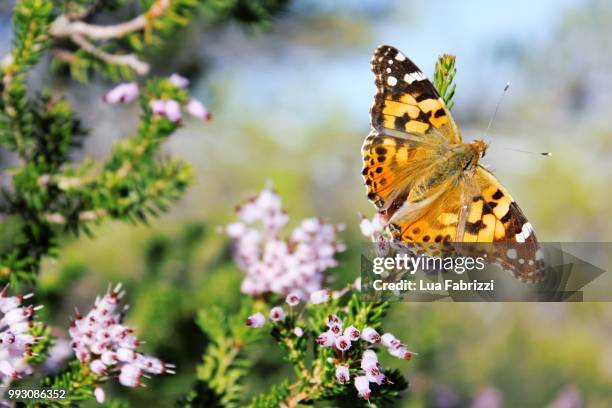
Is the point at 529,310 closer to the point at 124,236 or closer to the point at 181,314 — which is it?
the point at 124,236

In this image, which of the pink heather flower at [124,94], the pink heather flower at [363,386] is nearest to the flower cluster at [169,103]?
the pink heather flower at [124,94]

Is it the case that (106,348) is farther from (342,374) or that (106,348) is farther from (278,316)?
(342,374)

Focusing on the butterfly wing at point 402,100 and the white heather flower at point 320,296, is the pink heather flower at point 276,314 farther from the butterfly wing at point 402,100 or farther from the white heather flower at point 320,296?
the butterfly wing at point 402,100

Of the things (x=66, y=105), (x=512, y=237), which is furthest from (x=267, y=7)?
(x=512, y=237)

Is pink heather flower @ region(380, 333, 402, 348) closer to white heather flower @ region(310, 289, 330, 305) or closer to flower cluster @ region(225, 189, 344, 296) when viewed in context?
white heather flower @ region(310, 289, 330, 305)

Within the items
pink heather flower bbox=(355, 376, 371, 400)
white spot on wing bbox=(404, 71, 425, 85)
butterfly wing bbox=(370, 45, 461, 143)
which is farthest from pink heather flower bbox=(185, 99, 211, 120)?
pink heather flower bbox=(355, 376, 371, 400)

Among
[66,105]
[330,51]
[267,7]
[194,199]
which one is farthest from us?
[330,51]
